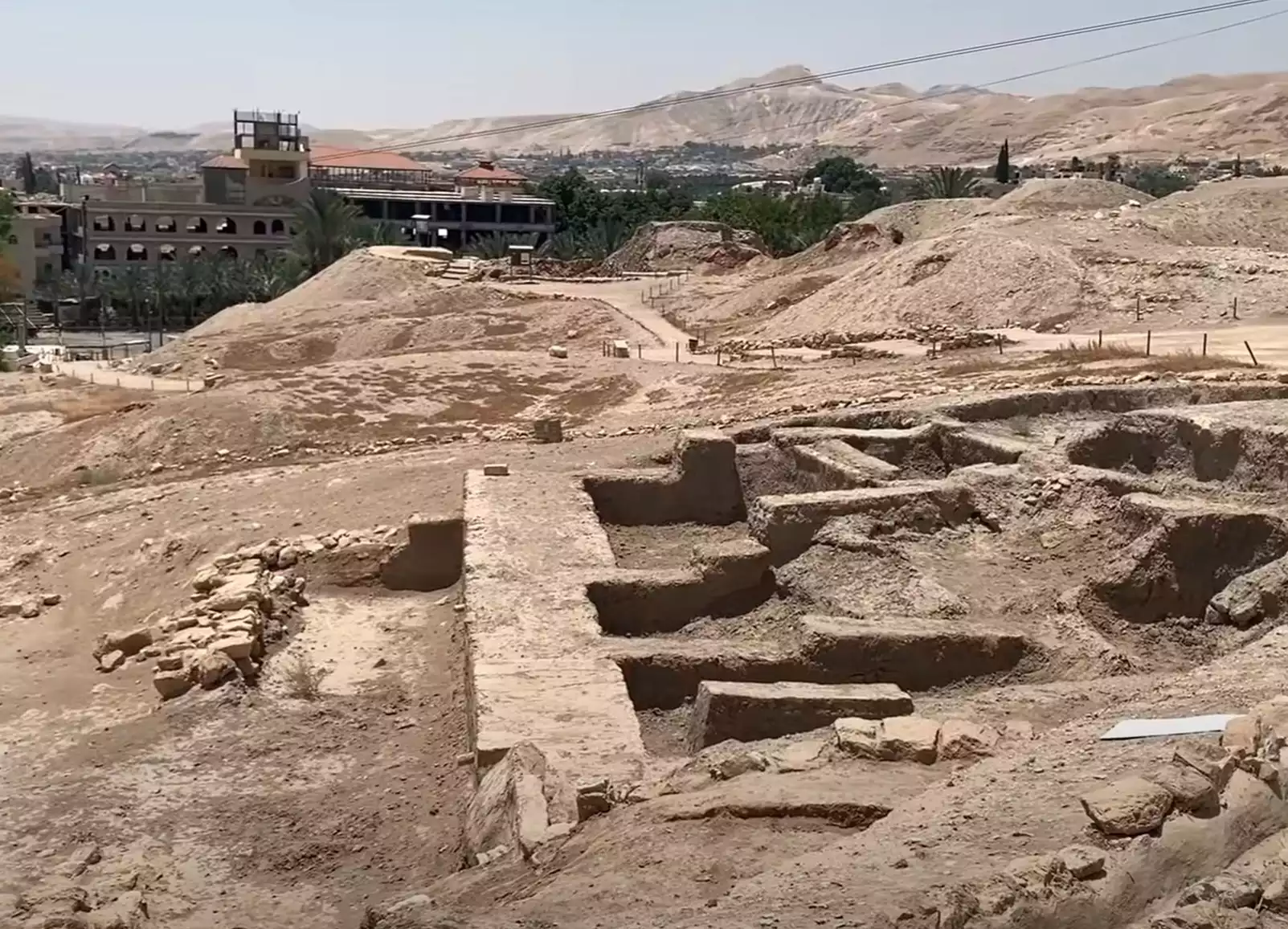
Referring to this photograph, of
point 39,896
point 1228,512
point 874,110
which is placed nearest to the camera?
point 39,896

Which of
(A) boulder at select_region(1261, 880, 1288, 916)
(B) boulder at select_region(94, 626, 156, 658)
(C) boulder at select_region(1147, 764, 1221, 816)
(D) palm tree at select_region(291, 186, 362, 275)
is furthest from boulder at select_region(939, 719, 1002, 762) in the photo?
(D) palm tree at select_region(291, 186, 362, 275)

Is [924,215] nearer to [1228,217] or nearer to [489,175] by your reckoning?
[1228,217]

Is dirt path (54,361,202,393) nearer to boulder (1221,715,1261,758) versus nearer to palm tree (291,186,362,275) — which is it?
palm tree (291,186,362,275)

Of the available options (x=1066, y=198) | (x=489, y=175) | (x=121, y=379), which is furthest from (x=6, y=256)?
(x=1066, y=198)

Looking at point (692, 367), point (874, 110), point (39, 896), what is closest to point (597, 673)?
point (39, 896)

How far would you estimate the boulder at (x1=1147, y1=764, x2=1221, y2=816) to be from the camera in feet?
15.7

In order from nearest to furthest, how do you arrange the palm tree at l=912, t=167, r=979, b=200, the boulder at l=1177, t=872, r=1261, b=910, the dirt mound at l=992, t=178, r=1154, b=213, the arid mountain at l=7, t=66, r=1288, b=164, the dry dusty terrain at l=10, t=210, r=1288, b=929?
the boulder at l=1177, t=872, r=1261, b=910, the dry dusty terrain at l=10, t=210, r=1288, b=929, the dirt mound at l=992, t=178, r=1154, b=213, the palm tree at l=912, t=167, r=979, b=200, the arid mountain at l=7, t=66, r=1288, b=164

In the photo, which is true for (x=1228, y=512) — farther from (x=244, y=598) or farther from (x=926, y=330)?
(x=926, y=330)

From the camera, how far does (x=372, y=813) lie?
7.04 meters

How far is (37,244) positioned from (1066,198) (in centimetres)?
4371

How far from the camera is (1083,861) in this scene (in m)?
4.46

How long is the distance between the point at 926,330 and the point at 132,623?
48.3 feet

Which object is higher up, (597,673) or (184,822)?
(597,673)

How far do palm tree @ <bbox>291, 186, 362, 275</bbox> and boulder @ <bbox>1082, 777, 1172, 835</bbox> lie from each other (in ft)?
139
